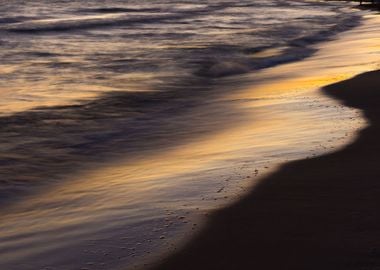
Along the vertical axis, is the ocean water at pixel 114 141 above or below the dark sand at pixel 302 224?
below

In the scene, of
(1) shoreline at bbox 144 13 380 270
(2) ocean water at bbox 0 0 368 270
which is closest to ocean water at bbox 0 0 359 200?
(2) ocean water at bbox 0 0 368 270

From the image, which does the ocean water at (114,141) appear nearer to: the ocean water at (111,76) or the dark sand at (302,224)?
the ocean water at (111,76)

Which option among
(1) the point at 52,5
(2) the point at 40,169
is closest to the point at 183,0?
(1) the point at 52,5

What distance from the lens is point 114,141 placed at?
9.37 metres

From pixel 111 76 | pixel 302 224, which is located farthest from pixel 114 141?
pixel 111 76

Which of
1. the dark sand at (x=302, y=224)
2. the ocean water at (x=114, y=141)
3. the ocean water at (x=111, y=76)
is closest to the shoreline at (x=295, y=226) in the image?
the dark sand at (x=302, y=224)

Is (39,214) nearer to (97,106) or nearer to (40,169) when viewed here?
(40,169)

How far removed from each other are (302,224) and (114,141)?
4538 mm

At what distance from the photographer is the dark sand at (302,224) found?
181 inches

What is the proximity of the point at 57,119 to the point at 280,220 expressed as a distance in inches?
244

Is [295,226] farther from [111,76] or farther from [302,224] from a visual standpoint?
[111,76]

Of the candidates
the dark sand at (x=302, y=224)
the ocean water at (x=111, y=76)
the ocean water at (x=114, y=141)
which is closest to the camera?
the dark sand at (x=302, y=224)

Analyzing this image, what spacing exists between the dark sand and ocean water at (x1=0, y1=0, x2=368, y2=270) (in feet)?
0.97

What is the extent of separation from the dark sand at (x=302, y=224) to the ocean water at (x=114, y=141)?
0.97 ft
